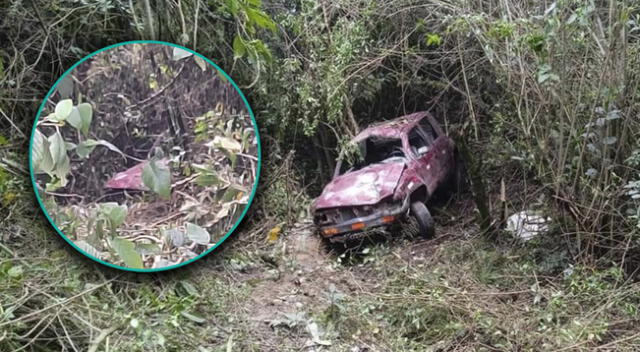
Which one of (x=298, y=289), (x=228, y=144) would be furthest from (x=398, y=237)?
(x=228, y=144)

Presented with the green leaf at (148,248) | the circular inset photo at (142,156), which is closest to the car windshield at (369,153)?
the circular inset photo at (142,156)

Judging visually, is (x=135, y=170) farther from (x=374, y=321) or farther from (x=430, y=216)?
(x=430, y=216)

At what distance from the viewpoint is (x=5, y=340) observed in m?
2.59

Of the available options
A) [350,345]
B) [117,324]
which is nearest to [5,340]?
[117,324]

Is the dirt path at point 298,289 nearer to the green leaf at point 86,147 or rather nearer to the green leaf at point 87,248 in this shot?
the green leaf at point 87,248

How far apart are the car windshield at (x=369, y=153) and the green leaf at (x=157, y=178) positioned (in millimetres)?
2505

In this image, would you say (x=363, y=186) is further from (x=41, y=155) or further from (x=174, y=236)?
(x=41, y=155)

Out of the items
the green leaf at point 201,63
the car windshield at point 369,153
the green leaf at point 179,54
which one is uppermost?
the green leaf at point 179,54

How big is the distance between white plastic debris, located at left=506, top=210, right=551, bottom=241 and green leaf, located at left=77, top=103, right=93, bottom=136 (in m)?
3.22

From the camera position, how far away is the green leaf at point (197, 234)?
295 cm

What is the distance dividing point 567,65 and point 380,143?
1919 millimetres

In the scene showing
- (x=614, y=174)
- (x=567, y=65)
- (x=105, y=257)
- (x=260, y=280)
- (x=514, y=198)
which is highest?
(x=567, y=65)

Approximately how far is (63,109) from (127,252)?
774 millimetres

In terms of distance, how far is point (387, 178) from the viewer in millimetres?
4801
